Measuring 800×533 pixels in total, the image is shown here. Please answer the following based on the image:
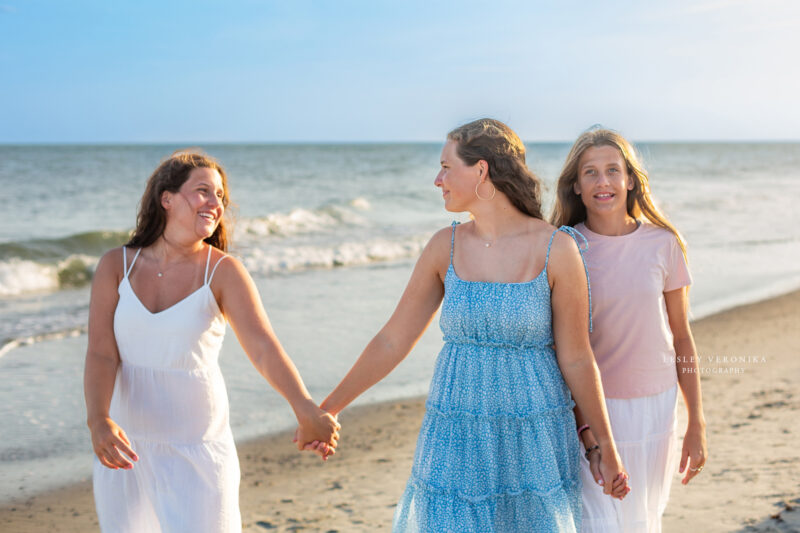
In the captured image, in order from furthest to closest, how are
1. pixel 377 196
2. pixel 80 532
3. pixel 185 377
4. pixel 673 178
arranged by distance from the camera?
1. pixel 673 178
2. pixel 377 196
3. pixel 80 532
4. pixel 185 377

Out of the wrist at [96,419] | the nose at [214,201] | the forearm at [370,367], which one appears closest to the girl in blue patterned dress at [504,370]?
the forearm at [370,367]

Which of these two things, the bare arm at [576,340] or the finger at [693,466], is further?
the finger at [693,466]

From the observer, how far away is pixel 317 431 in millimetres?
3008

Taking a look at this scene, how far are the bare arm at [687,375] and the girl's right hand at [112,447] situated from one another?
2037 millimetres

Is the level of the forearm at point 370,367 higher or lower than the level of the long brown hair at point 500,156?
lower

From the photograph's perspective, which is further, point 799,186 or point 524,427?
point 799,186

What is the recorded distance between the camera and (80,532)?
14.5 feet

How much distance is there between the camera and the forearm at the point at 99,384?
274 cm

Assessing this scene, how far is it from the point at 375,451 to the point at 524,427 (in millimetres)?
3199

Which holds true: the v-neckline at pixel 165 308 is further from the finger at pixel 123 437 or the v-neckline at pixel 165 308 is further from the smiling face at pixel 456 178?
the smiling face at pixel 456 178

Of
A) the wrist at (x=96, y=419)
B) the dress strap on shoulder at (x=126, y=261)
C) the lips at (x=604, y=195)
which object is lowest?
the wrist at (x=96, y=419)

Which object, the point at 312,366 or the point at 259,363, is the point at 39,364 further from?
the point at 259,363

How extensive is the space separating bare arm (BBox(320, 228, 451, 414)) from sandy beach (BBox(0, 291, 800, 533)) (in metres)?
1.73

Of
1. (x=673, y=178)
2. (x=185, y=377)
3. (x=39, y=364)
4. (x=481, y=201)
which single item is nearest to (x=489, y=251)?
(x=481, y=201)
